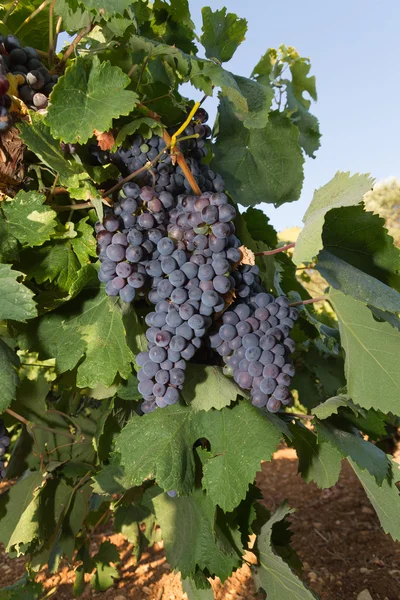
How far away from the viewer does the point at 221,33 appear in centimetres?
119

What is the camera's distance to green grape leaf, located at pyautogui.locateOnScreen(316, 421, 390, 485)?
46.1 inches

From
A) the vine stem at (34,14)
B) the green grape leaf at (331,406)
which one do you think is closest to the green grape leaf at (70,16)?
the vine stem at (34,14)

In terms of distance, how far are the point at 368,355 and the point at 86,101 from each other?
79cm

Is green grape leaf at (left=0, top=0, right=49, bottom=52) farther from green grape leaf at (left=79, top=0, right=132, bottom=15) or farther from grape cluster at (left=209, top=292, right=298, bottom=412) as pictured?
grape cluster at (left=209, top=292, right=298, bottom=412)

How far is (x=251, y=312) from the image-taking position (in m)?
1.07

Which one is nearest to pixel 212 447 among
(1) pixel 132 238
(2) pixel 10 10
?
(1) pixel 132 238

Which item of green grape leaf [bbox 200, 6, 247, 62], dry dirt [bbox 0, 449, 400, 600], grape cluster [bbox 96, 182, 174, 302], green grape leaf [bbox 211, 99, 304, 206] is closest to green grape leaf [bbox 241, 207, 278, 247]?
green grape leaf [bbox 211, 99, 304, 206]

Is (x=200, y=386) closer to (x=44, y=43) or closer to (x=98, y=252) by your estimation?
(x=98, y=252)

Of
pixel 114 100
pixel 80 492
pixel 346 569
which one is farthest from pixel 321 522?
pixel 114 100

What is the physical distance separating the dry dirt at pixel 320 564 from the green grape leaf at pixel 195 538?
93 centimetres

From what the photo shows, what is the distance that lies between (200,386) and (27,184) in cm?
57

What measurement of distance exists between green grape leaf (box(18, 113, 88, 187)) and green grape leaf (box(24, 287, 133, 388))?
0.82 ft

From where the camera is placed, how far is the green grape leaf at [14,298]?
0.96 m

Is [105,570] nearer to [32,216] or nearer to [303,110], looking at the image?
[32,216]
